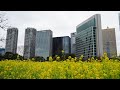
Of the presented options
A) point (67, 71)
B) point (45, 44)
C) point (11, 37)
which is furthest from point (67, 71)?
point (45, 44)

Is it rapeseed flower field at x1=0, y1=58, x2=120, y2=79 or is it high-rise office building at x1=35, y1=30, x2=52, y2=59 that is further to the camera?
high-rise office building at x1=35, y1=30, x2=52, y2=59

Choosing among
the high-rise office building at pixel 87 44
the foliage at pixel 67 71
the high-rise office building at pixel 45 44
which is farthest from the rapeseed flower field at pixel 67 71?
the high-rise office building at pixel 45 44

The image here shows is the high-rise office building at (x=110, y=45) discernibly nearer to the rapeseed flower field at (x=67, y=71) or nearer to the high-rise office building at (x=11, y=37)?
the rapeseed flower field at (x=67, y=71)

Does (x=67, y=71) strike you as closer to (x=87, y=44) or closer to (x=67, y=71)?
(x=67, y=71)

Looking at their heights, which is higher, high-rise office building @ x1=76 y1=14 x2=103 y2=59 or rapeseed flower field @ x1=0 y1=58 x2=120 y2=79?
high-rise office building @ x1=76 y1=14 x2=103 y2=59

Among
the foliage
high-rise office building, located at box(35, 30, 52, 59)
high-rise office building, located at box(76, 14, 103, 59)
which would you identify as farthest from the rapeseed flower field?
high-rise office building, located at box(35, 30, 52, 59)

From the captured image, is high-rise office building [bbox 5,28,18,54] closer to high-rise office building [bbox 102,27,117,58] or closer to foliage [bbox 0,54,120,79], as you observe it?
foliage [bbox 0,54,120,79]

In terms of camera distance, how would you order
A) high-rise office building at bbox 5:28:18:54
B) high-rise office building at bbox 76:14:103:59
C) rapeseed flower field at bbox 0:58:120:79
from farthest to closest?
high-rise office building at bbox 76:14:103:59 → high-rise office building at bbox 5:28:18:54 → rapeseed flower field at bbox 0:58:120:79

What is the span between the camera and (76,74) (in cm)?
341

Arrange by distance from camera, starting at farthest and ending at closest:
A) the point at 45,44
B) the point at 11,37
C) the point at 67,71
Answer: the point at 45,44
the point at 11,37
the point at 67,71

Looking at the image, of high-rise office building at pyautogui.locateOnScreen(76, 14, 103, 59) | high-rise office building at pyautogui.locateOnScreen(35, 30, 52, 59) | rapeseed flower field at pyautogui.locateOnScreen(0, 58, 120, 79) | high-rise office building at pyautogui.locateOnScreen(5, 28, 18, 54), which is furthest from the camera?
high-rise office building at pyautogui.locateOnScreen(76, 14, 103, 59)
